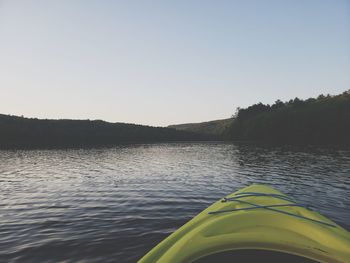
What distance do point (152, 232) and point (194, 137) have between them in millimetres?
153933

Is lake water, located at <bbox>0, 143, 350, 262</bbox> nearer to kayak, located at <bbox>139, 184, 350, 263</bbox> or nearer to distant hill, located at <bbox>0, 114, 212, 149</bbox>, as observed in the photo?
kayak, located at <bbox>139, 184, 350, 263</bbox>

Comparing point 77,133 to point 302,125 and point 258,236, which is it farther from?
point 258,236

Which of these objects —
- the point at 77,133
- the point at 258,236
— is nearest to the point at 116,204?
the point at 258,236

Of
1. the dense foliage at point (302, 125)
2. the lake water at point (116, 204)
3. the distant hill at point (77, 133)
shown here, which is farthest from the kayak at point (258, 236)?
the distant hill at point (77, 133)

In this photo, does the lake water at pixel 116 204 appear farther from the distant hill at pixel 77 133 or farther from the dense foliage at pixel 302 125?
the distant hill at pixel 77 133

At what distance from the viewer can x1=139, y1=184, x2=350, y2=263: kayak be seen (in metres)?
6.46

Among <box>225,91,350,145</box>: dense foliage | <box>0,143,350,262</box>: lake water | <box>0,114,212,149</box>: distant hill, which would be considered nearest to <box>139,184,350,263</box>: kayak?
<box>0,143,350,262</box>: lake water

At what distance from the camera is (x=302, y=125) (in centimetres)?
11869

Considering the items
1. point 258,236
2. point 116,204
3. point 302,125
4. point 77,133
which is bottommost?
point 116,204

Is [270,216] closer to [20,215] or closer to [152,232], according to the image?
[152,232]

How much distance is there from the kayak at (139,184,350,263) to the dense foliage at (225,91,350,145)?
98298 mm

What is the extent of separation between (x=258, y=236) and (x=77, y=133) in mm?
150554

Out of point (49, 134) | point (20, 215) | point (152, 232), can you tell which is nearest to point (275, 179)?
point (152, 232)

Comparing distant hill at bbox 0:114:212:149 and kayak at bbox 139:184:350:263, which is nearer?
kayak at bbox 139:184:350:263
